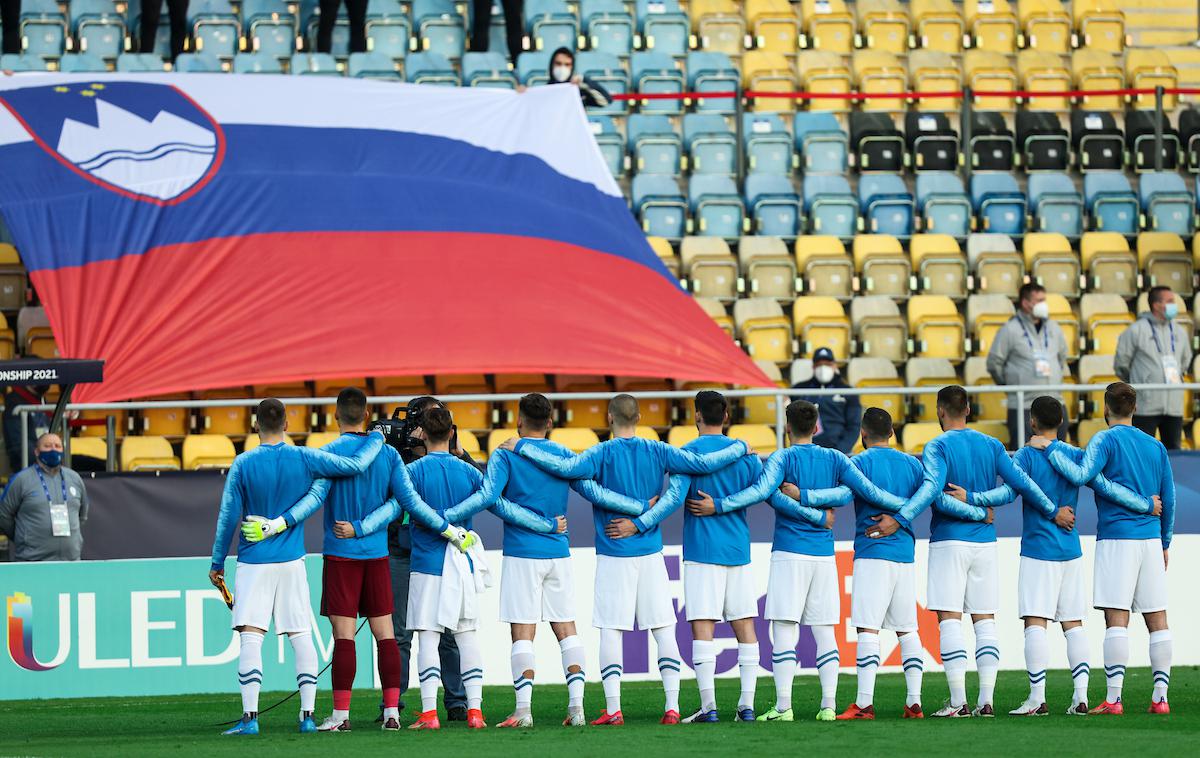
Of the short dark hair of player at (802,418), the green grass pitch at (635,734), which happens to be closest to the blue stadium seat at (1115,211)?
the green grass pitch at (635,734)

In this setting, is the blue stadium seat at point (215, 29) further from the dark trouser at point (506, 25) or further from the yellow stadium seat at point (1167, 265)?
the yellow stadium seat at point (1167, 265)

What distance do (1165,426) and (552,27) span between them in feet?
30.0

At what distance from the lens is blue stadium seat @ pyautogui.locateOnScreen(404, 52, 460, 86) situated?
1967cm

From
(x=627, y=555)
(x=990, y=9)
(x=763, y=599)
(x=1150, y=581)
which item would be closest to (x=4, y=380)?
(x=627, y=555)

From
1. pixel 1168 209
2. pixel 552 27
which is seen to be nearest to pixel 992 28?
pixel 1168 209

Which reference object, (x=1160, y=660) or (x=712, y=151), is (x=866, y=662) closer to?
(x=1160, y=660)

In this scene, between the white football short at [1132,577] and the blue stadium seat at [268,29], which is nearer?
the white football short at [1132,577]

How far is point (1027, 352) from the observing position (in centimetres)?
1507

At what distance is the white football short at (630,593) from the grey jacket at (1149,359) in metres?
6.57

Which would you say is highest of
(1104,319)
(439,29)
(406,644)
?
(439,29)

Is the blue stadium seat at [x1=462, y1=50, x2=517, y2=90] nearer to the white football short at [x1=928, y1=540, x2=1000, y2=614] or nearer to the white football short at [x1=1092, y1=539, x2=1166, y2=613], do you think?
the white football short at [x1=928, y1=540, x2=1000, y2=614]

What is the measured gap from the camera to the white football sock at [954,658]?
9.76m

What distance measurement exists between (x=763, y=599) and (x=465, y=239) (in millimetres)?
4433

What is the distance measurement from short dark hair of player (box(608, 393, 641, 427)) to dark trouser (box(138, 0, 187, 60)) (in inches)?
465
